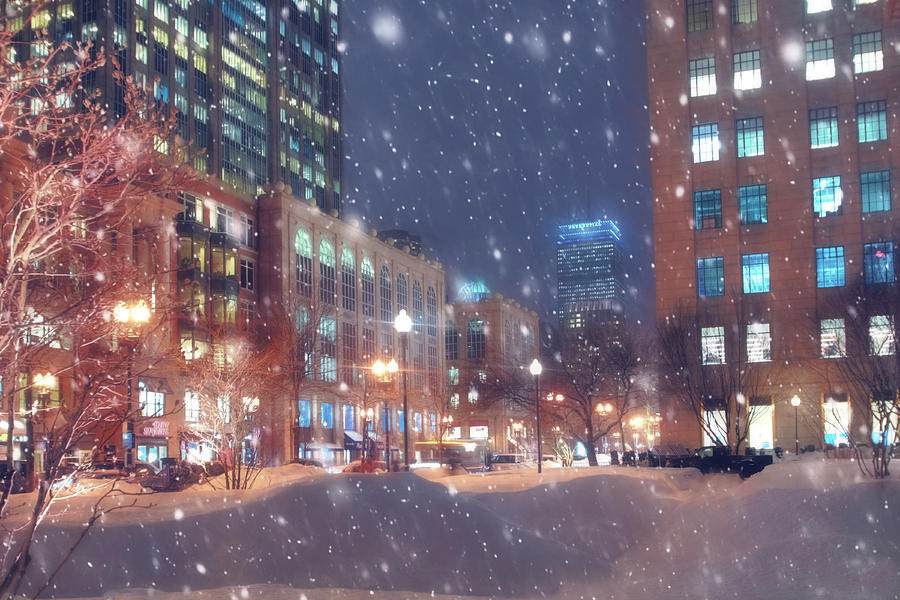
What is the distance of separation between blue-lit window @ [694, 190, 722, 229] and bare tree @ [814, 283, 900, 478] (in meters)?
9.47

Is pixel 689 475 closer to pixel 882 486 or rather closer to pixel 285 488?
pixel 882 486

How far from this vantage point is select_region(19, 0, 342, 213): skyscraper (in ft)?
308

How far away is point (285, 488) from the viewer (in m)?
19.0

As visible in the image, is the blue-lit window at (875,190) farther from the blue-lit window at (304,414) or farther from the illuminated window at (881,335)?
the blue-lit window at (304,414)

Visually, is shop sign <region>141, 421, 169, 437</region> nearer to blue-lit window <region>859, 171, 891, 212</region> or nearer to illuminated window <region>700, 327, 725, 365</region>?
illuminated window <region>700, 327, 725, 365</region>

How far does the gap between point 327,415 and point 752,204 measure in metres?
39.6

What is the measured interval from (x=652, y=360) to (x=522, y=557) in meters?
39.0

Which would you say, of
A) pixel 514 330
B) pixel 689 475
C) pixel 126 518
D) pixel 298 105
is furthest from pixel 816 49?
pixel 298 105

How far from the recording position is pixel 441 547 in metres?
17.8

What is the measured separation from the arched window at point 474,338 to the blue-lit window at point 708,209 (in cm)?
5811

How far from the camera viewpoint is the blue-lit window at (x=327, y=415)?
7969 centimetres

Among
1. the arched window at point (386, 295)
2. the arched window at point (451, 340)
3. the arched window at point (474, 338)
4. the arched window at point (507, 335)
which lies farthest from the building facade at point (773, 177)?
the arched window at point (451, 340)

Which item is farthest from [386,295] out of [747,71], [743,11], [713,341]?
[743,11]

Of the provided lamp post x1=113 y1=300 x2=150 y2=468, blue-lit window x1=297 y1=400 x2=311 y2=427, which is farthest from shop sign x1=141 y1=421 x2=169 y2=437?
blue-lit window x1=297 y1=400 x2=311 y2=427
